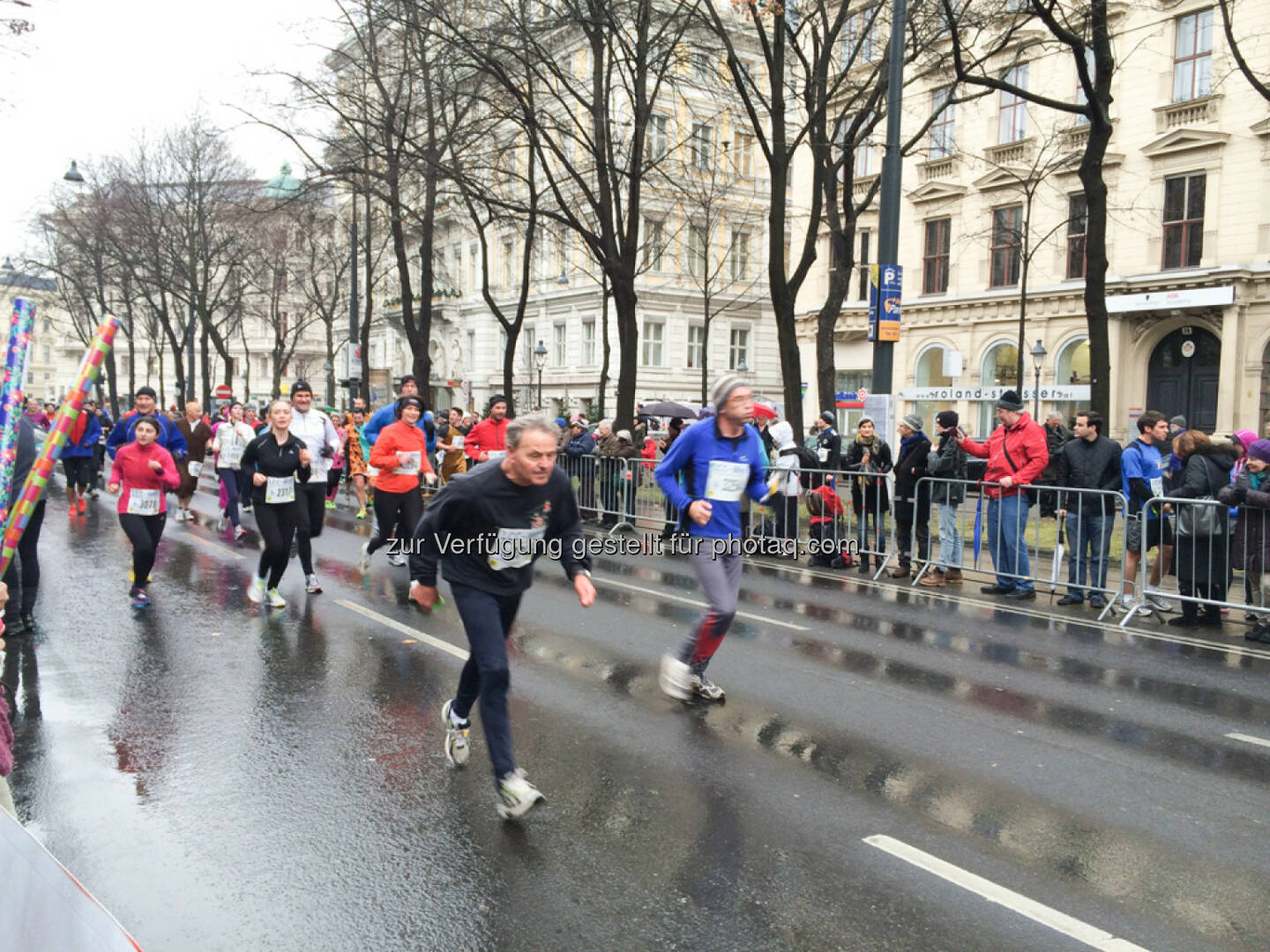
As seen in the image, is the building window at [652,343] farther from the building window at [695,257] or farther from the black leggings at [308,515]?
the black leggings at [308,515]

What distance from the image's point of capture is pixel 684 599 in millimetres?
10195

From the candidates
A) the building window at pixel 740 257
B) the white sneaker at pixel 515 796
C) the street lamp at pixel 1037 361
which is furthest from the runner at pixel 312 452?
the building window at pixel 740 257

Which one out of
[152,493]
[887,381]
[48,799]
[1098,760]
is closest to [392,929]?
[48,799]

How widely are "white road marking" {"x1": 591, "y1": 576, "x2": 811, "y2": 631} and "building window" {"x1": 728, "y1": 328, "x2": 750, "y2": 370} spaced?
139 ft

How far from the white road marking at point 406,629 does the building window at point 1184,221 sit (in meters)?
30.5

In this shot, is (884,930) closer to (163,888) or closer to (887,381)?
(163,888)

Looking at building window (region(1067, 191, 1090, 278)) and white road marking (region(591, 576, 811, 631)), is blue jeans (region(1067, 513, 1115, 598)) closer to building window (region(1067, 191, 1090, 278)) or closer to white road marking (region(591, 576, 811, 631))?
white road marking (region(591, 576, 811, 631))

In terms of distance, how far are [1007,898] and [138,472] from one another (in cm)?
822

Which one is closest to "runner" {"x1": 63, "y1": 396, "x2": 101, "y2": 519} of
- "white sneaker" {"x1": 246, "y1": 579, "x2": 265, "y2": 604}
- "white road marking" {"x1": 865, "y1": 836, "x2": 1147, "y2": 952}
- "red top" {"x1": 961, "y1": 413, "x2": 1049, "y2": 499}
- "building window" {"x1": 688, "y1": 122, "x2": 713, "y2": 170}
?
"white sneaker" {"x1": 246, "y1": 579, "x2": 265, "y2": 604}

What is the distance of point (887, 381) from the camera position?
1404cm

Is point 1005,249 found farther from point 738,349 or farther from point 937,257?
point 738,349

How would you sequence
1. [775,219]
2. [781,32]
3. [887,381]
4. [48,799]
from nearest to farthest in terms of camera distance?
[48,799], [887,381], [781,32], [775,219]

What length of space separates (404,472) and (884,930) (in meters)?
7.99

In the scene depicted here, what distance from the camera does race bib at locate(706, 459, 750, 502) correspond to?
6621 mm
